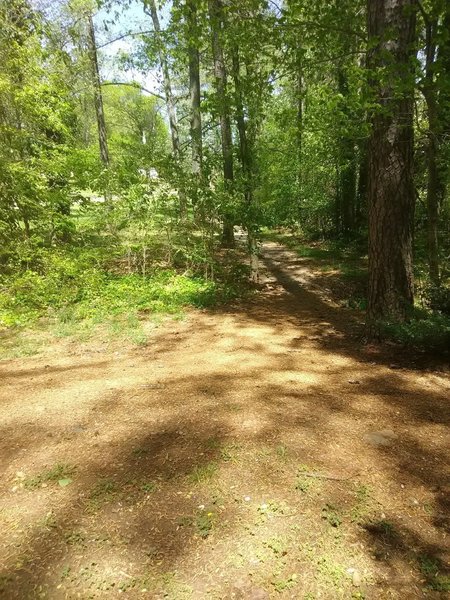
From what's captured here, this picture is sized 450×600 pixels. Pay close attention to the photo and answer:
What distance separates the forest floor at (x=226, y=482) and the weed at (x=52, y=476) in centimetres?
1

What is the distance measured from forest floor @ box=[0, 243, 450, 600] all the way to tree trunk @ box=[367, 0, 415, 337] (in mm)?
1205

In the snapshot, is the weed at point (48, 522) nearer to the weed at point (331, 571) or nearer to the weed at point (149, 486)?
the weed at point (149, 486)

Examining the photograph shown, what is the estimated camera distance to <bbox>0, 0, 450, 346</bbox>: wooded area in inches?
206

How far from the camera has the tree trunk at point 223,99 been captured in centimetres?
635

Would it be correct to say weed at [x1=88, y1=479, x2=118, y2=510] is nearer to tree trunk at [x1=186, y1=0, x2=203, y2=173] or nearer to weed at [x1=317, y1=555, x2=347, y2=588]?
weed at [x1=317, y1=555, x2=347, y2=588]

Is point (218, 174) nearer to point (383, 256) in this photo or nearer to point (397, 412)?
point (383, 256)

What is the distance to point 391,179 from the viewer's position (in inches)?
209

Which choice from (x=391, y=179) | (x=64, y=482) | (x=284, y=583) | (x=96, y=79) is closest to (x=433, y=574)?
(x=284, y=583)

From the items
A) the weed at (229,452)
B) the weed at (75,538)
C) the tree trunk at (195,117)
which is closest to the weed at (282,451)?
the weed at (229,452)

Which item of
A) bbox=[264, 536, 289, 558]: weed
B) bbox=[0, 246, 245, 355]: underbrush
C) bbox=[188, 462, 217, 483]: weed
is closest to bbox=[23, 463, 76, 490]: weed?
bbox=[188, 462, 217, 483]: weed

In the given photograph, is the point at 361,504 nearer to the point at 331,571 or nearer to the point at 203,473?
the point at 331,571

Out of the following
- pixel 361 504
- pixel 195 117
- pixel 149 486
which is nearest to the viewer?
pixel 361 504

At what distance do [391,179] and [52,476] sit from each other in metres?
5.16

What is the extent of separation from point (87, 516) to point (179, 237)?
8.46 meters
